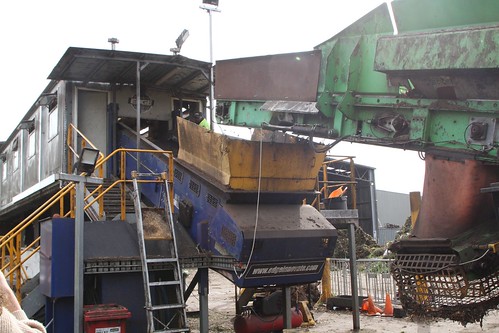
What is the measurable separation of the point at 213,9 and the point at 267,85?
4.58m

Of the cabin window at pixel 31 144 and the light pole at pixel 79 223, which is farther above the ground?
the cabin window at pixel 31 144

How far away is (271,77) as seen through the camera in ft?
20.7

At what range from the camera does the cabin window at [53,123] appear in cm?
1165

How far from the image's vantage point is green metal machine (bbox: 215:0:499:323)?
14.0ft

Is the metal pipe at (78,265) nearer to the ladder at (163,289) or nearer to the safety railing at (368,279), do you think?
the ladder at (163,289)

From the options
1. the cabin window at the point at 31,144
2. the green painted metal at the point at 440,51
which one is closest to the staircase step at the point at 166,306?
the green painted metal at the point at 440,51

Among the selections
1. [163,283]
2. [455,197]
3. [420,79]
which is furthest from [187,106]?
[455,197]

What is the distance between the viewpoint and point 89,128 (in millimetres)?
11500

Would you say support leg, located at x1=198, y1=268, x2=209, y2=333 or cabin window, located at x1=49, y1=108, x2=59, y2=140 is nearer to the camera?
support leg, located at x1=198, y1=268, x2=209, y2=333

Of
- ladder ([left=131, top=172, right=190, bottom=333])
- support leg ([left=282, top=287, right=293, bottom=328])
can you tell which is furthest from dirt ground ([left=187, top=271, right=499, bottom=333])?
ladder ([left=131, top=172, right=190, bottom=333])

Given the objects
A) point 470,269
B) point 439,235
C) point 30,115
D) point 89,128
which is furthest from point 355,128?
point 30,115

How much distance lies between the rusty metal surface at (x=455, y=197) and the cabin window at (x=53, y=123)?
8.87 meters

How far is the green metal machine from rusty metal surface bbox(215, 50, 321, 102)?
13cm

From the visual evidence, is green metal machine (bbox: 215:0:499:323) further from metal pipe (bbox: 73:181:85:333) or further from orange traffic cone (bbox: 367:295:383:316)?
orange traffic cone (bbox: 367:295:383:316)
